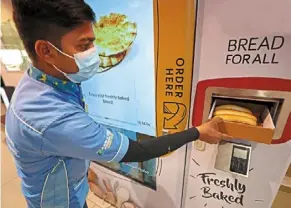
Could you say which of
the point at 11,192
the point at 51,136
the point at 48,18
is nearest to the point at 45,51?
the point at 48,18

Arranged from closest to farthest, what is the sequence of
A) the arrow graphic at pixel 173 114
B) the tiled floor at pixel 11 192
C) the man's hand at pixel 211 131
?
the man's hand at pixel 211 131
the arrow graphic at pixel 173 114
the tiled floor at pixel 11 192

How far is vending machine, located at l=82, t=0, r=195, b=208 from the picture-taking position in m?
0.91

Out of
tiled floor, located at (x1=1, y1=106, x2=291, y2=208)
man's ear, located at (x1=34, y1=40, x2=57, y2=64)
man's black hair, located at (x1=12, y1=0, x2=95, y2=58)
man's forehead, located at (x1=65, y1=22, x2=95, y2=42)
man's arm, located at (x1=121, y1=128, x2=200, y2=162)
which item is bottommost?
tiled floor, located at (x1=1, y1=106, x2=291, y2=208)

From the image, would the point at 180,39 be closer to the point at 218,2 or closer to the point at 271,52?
the point at 218,2

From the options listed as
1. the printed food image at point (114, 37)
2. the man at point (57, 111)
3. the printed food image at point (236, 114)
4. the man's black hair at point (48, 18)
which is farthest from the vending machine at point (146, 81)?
the man's black hair at point (48, 18)

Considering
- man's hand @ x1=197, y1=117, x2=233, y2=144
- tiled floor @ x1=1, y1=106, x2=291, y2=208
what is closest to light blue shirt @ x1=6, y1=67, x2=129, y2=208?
man's hand @ x1=197, y1=117, x2=233, y2=144

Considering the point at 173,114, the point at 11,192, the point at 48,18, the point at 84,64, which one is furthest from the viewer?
the point at 11,192

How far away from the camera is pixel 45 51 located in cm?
65

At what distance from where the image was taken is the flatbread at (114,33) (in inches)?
41.5

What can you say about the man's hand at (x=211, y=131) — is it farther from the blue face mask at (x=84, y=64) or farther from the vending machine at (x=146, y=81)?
the blue face mask at (x=84, y=64)

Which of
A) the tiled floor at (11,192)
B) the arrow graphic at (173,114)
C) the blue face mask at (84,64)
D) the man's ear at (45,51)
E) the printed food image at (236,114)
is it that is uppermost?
the man's ear at (45,51)

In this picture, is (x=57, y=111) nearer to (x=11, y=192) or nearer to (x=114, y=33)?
(x=114, y=33)

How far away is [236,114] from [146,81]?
1.54 ft

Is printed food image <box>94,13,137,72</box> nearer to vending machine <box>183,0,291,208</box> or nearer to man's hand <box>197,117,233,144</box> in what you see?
vending machine <box>183,0,291,208</box>
